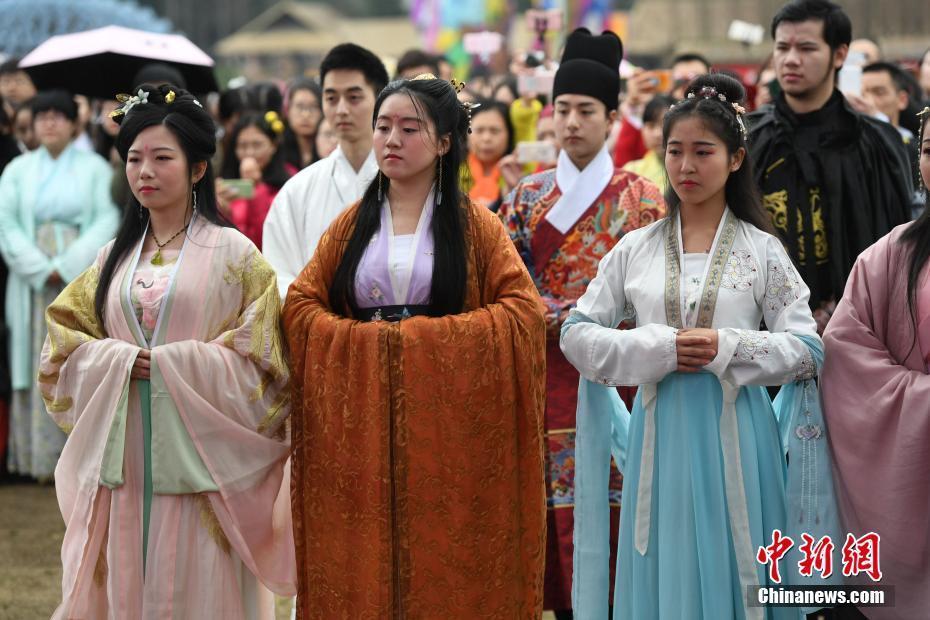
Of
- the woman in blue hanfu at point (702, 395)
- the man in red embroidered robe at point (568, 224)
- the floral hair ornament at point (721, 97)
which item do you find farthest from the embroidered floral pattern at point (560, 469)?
the floral hair ornament at point (721, 97)

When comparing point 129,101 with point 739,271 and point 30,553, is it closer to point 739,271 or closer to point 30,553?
point 739,271

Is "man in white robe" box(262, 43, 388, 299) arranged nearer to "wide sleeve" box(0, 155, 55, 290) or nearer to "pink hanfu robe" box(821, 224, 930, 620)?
"pink hanfu robe" box(821, 224, 930, 620)

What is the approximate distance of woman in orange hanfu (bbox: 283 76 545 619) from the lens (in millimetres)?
3781

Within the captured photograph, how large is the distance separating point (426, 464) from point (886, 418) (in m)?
1.31

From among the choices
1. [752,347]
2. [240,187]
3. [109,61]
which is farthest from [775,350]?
[109,61]

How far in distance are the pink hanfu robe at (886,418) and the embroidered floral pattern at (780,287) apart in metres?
0.20

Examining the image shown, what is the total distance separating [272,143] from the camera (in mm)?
7320

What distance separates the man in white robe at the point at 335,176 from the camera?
16.3ft

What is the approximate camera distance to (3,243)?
7.43 metres

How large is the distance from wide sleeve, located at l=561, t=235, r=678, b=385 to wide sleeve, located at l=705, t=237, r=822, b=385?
15cm

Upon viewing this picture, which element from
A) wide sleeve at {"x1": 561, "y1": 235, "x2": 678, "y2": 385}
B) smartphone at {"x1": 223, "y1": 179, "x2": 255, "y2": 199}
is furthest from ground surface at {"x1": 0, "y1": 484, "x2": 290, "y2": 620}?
wide sleeve at {"x1": 561, "y1": 235, "x2": 678, "y2": 385}

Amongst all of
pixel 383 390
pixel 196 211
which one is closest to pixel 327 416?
pixel 383 390

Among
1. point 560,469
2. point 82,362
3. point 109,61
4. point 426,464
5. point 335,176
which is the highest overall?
point 109,61

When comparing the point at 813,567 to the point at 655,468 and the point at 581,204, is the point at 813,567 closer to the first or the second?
the point at 655,468
